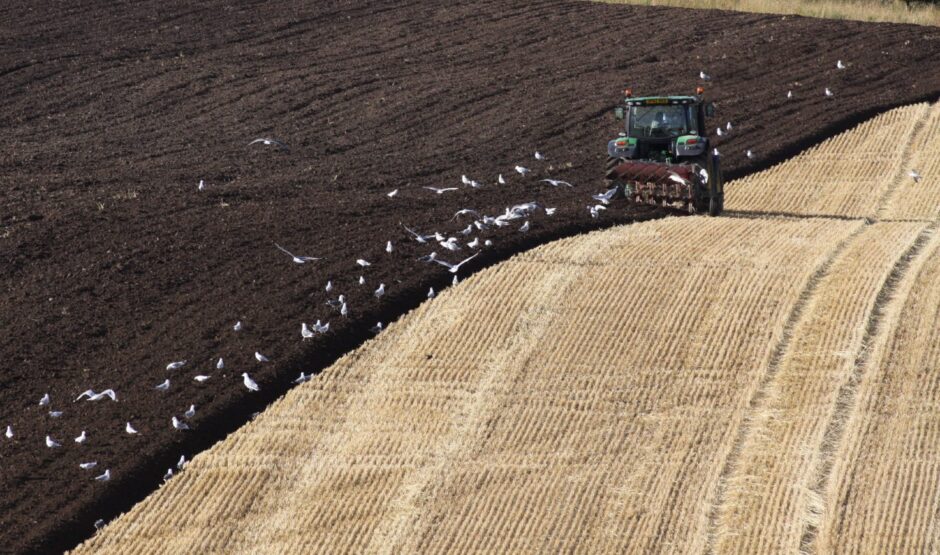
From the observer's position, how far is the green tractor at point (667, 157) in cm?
2473

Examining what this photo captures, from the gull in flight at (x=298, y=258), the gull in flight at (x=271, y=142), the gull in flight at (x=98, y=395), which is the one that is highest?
the gull in flight at (x=98, y=395)

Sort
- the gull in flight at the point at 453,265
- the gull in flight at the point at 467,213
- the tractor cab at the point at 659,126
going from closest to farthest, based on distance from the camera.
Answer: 1. the gull in flight at the point at 453,265
2. the gull in flight at the point at 467,213
3. the tractor cab at the point at 659,126

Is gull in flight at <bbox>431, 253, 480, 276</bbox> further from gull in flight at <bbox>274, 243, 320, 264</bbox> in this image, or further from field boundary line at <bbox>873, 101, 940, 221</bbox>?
field boundary line at <bbox>873, 101, 940, 221</bbox>

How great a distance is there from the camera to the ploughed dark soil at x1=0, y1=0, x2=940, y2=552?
1786 cm

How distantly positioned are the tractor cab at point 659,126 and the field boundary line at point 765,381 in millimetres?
3594

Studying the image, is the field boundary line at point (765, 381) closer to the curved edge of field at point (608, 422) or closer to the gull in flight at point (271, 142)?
the curved edge of field at point (608, 422)

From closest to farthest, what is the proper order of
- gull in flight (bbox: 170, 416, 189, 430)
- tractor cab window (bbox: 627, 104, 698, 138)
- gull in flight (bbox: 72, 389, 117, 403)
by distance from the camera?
gull in flight (bbox: 170, 416, 189, 430)
gull in flight (bbox: 72, 389, 117, 403)
tractor cab window (bbox: 627, 104, 698, 138)

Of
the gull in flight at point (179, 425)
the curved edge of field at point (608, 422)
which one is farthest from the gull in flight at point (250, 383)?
the gull in flight at point (179, 425)

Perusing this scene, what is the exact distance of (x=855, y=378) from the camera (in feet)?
57.6

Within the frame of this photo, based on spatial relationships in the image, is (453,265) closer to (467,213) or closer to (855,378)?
(467,213)

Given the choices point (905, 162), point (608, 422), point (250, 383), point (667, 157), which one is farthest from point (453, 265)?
point (905, 162)

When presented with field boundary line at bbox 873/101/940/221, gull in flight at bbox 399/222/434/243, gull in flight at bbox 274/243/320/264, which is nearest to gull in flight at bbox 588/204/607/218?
gull in flight at bbox 399/222/434/243

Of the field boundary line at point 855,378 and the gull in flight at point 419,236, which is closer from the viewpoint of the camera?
the field boundary line at point 855,378

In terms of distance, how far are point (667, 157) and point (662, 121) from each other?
2.25 ft
